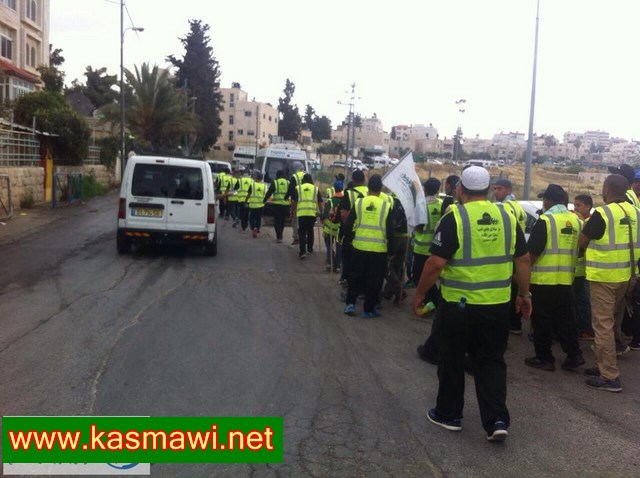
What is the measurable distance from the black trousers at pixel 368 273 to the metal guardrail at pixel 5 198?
13620mm

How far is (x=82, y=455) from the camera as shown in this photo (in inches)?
168

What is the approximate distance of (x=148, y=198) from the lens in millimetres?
12711

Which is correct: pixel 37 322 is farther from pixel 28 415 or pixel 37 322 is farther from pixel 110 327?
pixel 28 415

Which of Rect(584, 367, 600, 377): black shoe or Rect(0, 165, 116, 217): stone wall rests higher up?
Rect(0, 165, 116, 217): stone wall

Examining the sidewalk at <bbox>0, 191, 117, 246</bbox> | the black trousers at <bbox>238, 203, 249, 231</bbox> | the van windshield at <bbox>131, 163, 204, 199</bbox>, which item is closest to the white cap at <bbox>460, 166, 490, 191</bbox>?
the van windshield at <bbox>131, 163, 204, 199</bbox>

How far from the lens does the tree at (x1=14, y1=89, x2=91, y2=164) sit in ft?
85.8

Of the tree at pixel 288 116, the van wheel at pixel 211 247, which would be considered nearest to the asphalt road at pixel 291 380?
the van wheel at pixel 211 247

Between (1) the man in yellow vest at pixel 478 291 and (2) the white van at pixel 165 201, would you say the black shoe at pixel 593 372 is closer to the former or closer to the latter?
(1) the man in yellow vest at pixel 478 291

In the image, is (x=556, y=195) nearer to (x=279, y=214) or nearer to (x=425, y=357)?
(x=425, y=357)

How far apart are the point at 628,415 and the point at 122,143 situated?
32.4 meters

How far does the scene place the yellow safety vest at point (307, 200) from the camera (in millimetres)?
13531

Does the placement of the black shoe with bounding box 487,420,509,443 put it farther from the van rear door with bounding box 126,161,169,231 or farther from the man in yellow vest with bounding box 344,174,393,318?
the van rear door with bounding box 126,161,169,231

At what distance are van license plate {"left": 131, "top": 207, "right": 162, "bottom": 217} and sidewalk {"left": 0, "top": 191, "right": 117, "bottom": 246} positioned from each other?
357 cm

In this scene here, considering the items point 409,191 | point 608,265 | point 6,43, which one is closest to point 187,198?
point 409,191
